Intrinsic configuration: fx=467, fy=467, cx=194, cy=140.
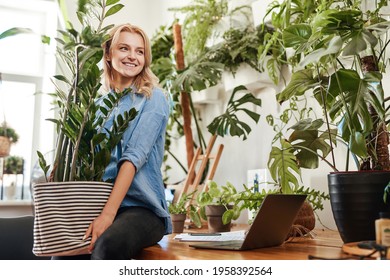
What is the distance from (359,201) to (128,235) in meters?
0.58

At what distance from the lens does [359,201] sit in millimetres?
1142

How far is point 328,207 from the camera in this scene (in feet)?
6.32

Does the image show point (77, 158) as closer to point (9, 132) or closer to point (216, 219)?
point (216, 219)

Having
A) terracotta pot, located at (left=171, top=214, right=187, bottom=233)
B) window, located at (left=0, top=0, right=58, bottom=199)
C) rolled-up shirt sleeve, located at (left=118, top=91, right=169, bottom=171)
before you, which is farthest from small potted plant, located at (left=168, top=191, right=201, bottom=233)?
window, located at (left=0, top=0, right=58, bottom=199)

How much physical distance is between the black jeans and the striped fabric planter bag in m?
0.06

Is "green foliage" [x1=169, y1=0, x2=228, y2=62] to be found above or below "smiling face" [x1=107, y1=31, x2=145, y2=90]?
above

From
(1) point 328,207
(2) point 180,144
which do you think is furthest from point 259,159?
(2) point 180,144

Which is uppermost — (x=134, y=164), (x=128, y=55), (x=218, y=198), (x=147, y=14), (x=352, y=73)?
(x=147, y=14)

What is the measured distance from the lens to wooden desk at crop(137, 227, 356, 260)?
3.52ft

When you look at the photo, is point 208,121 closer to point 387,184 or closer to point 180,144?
point 180,144

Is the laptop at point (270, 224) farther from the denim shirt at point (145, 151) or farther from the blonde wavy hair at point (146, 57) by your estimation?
the blonde wavy hair at point (146, 57)

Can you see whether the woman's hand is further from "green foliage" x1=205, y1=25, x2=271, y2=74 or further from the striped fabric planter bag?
"green foliage" x1=205, y1=25, x2=271, y2=74

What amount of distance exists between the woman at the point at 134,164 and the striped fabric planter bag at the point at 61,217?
0.03 meters

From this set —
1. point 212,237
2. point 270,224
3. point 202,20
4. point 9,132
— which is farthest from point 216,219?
point 9,132
